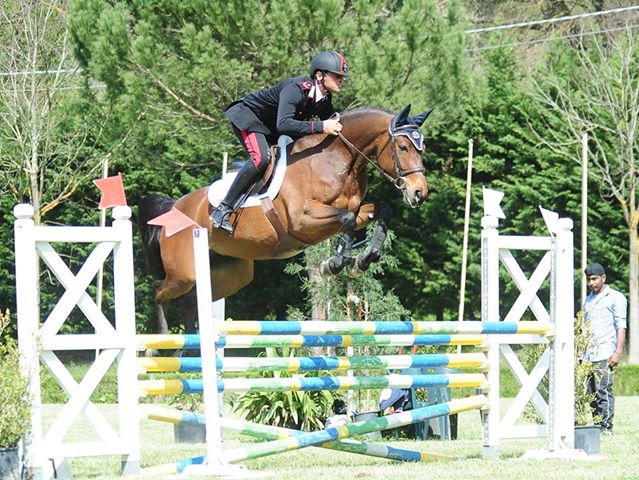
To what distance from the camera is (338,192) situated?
6980mm

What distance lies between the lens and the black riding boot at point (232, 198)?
7.18 meters

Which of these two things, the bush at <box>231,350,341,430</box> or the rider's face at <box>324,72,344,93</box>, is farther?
the bush at <box>231,350,341,430</box>

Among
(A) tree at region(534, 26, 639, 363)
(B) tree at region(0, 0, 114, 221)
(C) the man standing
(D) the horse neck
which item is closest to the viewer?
(D) the horse neck

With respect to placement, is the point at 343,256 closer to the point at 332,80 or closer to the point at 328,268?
the point at 328,268

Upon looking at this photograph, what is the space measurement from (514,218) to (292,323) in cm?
1214

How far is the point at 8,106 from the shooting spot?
15.5 metres

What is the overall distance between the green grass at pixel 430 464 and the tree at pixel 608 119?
7969 mm

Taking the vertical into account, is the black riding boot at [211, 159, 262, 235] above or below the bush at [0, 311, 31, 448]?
above

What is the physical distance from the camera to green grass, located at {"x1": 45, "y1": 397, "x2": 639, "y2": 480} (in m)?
5.95

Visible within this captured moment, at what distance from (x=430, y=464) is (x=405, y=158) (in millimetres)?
1805

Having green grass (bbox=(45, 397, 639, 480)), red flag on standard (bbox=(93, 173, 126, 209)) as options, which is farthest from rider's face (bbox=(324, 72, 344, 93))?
green grass (bbox=(45, 397, 639, 480))

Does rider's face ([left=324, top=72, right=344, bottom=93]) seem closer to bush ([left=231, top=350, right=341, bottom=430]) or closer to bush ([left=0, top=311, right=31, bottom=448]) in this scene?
bush ([left=0, top=311, right=31, bottom=448])

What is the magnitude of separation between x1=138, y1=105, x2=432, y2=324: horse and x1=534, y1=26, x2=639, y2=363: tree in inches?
408

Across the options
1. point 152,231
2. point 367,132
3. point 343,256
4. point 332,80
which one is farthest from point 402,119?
point 152,231
